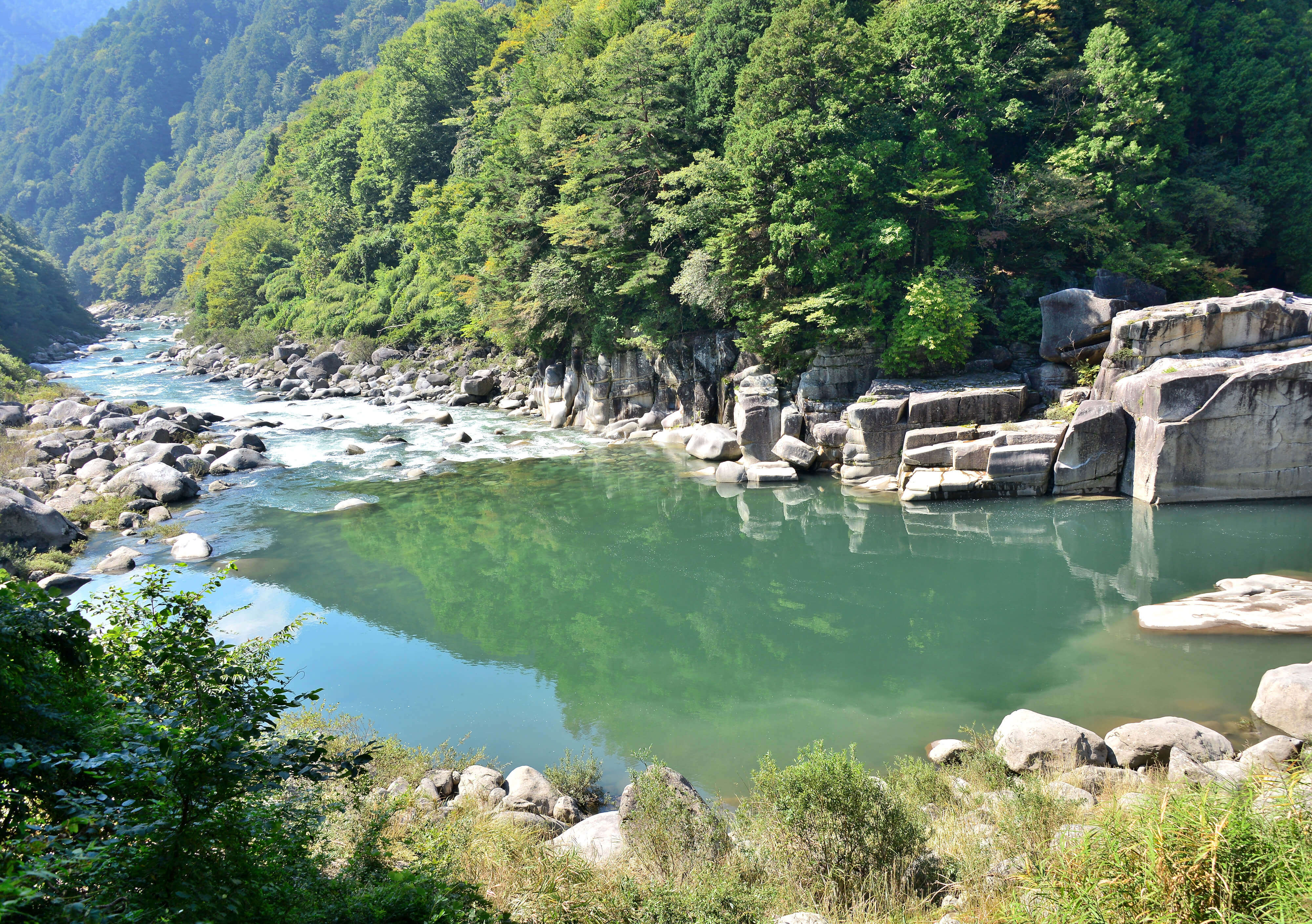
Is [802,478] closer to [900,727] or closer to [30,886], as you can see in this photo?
[900,727]

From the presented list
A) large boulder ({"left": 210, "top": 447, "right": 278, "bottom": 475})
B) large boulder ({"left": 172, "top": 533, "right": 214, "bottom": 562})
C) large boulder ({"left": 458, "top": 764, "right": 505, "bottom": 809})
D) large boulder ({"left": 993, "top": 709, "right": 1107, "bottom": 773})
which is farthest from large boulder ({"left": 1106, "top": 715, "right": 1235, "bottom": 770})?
large boulder ({"left": 210, "top": 447, "right": 278, "bottom": 475})

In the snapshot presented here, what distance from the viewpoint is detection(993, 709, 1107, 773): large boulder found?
8875 millimetres

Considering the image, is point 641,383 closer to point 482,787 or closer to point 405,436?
point 405,436

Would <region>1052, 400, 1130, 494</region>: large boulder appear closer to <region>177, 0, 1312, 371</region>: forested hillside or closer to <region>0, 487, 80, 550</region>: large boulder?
<region>177, 0, 1312, 371</region>: forested hillside

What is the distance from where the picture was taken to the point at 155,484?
885 inches

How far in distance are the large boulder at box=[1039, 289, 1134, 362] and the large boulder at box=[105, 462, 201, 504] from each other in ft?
89.3

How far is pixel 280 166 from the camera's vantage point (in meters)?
80.4

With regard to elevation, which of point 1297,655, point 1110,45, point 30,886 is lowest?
A: point 1297,655

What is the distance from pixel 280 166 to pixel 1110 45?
270ft

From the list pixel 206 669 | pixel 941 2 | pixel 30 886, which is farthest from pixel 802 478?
pixel 30 886

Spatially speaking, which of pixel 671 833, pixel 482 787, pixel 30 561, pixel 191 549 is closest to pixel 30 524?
pixel 30 561

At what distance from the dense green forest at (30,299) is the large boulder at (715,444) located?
55341 mm

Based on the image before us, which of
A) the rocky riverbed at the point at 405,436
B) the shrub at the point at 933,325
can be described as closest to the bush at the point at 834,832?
the rocky riverbed at the point at 405,436

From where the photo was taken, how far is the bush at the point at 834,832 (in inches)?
252
